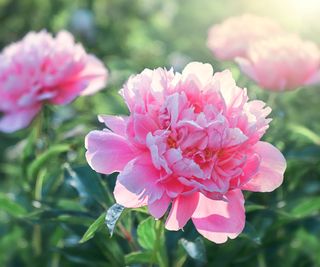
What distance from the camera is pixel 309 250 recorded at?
166cm

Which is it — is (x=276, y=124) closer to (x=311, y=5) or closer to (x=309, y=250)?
(x=309, y=250)

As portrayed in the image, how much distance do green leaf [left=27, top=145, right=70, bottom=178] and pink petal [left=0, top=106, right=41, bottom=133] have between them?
89 mm

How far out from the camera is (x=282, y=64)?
4.47 feet

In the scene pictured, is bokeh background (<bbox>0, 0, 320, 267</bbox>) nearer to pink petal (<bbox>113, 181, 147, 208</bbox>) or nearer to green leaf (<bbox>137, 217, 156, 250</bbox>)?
green leaf (<bbox>137, 217, 156, 250</bbox>)

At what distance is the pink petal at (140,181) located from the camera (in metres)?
0.86

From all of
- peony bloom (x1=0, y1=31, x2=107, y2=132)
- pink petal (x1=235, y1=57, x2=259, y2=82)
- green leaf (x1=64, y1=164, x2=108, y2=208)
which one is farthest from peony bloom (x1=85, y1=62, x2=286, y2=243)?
peony bloom (x1=0, y1=31, x2=107, y2=132)

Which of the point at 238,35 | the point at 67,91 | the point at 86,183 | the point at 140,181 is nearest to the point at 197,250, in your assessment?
the point at 140,181

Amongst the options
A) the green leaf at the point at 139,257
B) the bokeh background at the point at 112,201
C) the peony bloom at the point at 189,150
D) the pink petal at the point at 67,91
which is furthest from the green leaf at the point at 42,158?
the peony bloom at the point at 189,150

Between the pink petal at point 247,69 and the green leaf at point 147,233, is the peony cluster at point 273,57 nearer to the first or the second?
the pink petal at point 247,69

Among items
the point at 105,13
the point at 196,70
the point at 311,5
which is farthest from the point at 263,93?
the point at 105,13

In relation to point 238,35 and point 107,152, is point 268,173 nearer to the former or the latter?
point 107,152

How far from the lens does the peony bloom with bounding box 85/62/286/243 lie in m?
0.86

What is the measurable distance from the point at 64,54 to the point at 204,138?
648mm

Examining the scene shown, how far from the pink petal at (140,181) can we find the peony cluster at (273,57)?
1.66 feet
